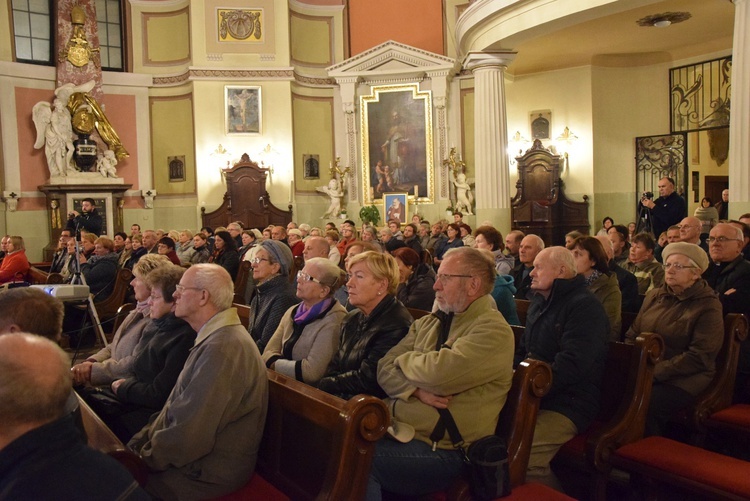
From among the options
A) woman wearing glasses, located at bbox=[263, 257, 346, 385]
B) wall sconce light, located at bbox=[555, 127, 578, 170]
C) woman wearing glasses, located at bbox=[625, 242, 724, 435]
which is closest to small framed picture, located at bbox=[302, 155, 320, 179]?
wall sconce light, located at bbox=[555, 127, 578, 170]

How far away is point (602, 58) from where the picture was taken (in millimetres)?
14328

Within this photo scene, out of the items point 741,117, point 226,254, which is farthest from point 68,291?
point 741,117

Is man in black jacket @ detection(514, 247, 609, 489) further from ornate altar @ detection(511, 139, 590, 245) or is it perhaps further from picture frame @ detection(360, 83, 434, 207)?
picture frame @ detection(360, 83, 434, 207)

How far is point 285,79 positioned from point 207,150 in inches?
104

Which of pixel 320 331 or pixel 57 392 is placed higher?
pixel 57 392

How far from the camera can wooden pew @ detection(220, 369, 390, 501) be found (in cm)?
220

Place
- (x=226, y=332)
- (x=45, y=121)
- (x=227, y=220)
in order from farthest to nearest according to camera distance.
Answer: (x=227, y=220) < (x=45, y=121) < (x=226, y=332)

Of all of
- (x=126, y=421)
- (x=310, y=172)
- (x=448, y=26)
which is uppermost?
(x=448, y=26)

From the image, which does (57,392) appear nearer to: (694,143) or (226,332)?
(226,332)

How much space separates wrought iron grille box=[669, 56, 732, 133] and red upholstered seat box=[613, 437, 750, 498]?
11075mm

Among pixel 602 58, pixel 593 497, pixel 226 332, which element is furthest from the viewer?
pixel 602 58

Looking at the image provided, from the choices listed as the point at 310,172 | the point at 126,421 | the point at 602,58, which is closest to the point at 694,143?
the point at 602,58

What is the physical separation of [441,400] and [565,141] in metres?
13.1

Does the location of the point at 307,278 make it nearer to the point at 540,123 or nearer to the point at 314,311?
the point at 314,311
